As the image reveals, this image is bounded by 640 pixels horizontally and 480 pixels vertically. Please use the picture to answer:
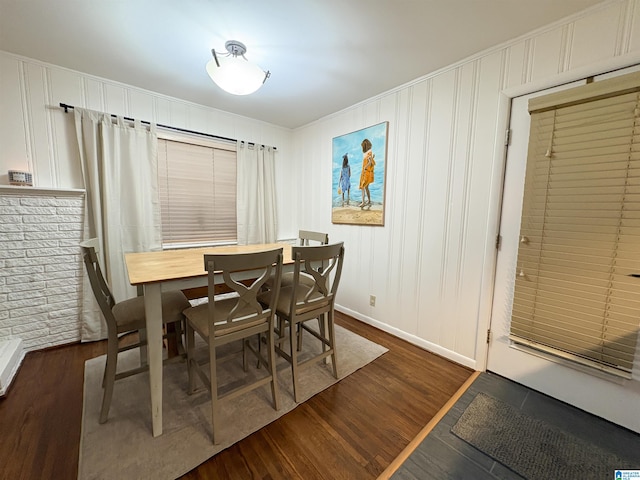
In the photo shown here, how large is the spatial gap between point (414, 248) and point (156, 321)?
206 cm

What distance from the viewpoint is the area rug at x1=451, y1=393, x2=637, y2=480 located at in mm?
1200

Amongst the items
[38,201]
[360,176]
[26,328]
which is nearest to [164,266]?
[38,201]

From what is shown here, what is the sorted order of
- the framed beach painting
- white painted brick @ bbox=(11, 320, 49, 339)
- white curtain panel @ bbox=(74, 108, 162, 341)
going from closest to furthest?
1. white painted brick @ bbox=(11, 320, 49, 339)
2. white curtain panel @ bbox=(74, 108, 162, 341)
3. the framed beach painting

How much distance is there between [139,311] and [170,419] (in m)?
0.65

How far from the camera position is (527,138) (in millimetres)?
1696

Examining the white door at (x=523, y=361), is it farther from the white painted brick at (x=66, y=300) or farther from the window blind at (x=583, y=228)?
the white painted brick at (x=66, y=300)

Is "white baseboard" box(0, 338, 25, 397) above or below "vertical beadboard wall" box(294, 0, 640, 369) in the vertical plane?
below

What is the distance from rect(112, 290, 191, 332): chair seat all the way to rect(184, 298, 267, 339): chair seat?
9 cm

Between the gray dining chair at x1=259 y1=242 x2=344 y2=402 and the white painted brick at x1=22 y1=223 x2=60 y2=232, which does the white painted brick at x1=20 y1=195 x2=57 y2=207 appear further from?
→ the gray dining chair at x1=259 y1=242 x2=344 y2=402

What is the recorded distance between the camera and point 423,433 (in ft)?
4.62

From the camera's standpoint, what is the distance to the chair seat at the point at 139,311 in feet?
4.69

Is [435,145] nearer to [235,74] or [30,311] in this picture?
[235,74]

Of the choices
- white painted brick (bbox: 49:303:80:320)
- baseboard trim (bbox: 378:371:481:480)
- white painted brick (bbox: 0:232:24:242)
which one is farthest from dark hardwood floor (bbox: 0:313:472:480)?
white painted brick (bbox: 0:232:24:242)

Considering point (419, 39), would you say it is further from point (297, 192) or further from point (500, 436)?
point (500, 436)
